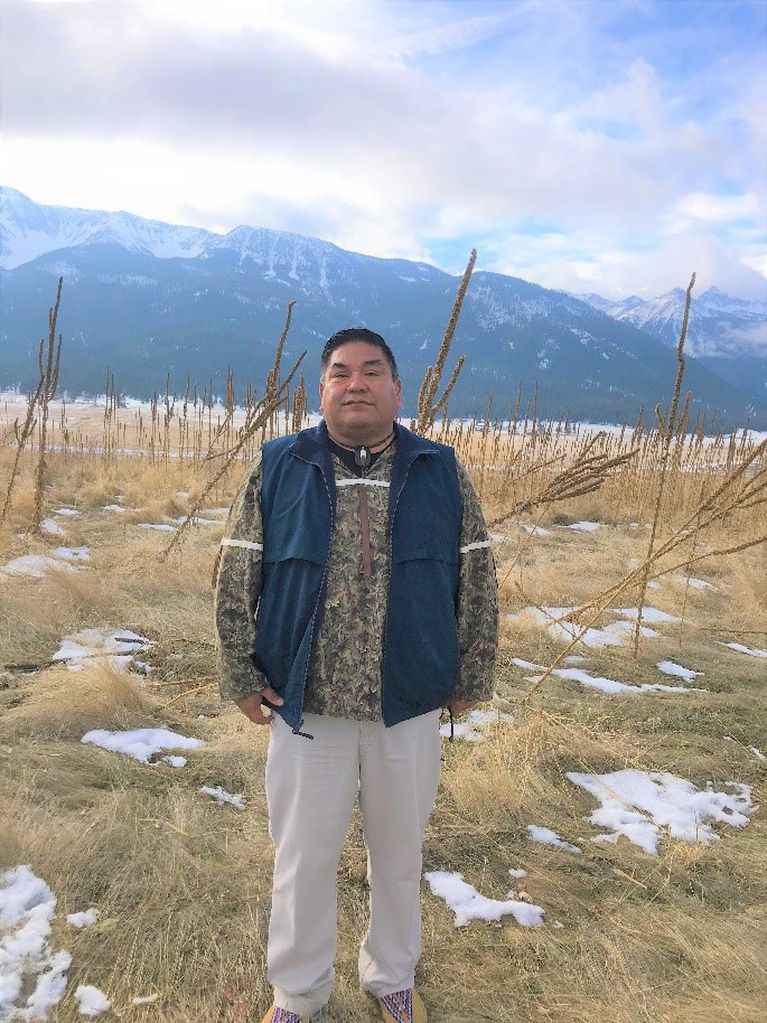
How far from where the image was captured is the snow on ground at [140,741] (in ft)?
10.6

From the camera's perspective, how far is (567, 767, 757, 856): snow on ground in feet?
9.39

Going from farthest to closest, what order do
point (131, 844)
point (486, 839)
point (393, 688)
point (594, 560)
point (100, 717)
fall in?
point (594, 560) → point (100, 717) → point (486, 839) → point (131, 844) → point (393, 688)

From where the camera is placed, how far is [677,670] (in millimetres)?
5160

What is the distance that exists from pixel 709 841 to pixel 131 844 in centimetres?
245

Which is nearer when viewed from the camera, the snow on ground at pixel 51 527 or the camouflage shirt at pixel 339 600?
the camouflage shirt at pixel 339 600

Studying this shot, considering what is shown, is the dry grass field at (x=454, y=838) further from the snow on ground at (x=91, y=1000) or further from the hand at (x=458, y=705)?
the hand at (x=458, y=705)

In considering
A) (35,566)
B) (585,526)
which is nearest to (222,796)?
(35,566)

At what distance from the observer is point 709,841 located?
2.81 meters

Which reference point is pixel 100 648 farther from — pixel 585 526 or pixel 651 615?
pixel 585 526

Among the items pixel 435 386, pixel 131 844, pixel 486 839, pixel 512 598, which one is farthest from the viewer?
pixel 512 598

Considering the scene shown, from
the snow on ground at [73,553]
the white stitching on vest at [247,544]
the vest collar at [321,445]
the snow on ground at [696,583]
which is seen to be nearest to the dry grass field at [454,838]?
the white stitching on vest at [247,544]

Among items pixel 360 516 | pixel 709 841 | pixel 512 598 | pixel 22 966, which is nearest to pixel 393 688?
pixel 360 516

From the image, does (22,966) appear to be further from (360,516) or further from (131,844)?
(360,516)

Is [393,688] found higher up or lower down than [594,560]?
higher up
